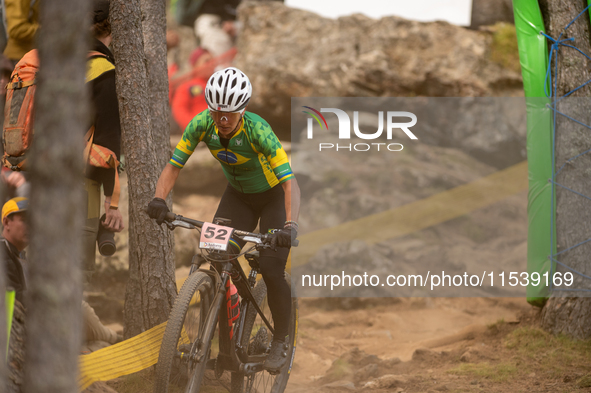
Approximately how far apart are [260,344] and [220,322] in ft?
1.73

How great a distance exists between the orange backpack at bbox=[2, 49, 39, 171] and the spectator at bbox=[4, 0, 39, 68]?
42.7 inches

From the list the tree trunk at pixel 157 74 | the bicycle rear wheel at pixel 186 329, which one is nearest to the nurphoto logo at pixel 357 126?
the tree trunk at pixel 157 74

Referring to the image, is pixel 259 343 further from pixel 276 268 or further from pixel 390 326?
pixel 390 326

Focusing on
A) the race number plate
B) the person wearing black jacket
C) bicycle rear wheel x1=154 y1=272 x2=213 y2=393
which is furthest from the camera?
the person wearing black jacket

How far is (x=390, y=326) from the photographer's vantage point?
20.2 feet

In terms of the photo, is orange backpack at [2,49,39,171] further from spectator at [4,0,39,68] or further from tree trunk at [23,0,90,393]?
tree trunk at [23,0,90,393]

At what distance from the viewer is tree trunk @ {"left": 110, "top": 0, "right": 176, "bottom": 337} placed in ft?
11.5

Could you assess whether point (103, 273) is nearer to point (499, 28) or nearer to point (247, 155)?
point (247, 155)

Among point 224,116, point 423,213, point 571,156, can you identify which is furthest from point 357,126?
point 224,116

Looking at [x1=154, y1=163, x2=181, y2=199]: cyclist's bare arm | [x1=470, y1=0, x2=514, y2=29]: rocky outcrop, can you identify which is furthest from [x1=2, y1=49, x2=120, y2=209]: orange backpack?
[x1=470, y1=0, x2=514, y2=29]: rocky outcrop

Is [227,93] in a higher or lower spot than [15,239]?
higher

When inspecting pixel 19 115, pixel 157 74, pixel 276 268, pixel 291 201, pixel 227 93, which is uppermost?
pixel 157 74

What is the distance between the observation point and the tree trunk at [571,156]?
4.78m

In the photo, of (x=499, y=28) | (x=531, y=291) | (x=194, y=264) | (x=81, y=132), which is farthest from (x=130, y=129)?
(x=499, y=28)
